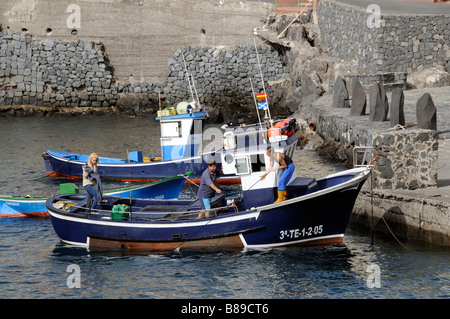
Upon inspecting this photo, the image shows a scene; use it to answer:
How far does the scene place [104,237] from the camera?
18.7 metres

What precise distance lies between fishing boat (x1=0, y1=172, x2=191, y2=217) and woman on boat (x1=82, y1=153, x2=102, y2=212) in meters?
1.56

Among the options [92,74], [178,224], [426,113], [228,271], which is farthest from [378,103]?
[92,74]

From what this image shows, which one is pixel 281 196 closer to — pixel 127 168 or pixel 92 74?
pixel 127 168

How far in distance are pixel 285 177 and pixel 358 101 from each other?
40.1ft

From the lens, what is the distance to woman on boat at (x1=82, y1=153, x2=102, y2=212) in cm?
1877

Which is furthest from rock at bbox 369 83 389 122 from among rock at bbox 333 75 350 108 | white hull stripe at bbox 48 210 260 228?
white hull stripe at bbox 48 210 260 228

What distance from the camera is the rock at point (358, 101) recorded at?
29047mm

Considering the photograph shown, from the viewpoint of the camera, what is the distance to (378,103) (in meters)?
27.0

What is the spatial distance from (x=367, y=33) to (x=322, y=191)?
850 inches

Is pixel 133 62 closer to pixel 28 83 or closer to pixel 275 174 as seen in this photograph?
pixel 28 83

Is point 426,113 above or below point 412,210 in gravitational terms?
above

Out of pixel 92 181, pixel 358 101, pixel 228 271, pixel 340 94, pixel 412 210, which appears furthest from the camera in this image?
pixel 340 94

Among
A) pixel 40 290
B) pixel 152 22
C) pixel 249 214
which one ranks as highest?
pixel 152 22

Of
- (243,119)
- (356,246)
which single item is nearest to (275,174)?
(356,246)
